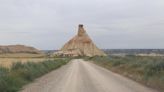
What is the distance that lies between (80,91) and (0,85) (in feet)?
13.1

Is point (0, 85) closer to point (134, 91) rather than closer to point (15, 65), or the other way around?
point (134, 91)

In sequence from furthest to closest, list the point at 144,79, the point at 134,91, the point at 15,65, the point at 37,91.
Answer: the point at 15,65 < the point at 144,79 < the point at 37,91 < the point at 134,91

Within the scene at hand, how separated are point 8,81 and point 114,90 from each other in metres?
6.16

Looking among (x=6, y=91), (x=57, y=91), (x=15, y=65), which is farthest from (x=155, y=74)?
(x=15, y=65)

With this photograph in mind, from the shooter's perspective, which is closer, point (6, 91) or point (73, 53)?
point (6, 91)

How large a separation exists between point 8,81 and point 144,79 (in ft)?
31.0

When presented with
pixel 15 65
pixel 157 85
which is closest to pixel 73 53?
pixel 15 65

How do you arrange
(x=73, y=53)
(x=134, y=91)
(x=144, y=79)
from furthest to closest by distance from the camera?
(x=73, y=53) → (x=144, y=79) → (x=134, y=91)

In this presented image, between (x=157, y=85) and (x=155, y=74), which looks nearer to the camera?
(x=157, y=85)

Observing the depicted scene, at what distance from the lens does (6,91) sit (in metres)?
18.1

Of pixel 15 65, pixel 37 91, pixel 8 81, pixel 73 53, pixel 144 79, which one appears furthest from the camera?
pixel 73 53

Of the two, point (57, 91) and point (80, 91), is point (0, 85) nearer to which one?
point (57, 91)

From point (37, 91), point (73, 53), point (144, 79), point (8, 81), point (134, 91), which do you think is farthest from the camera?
point (73, 53)

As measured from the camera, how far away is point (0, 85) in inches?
726
